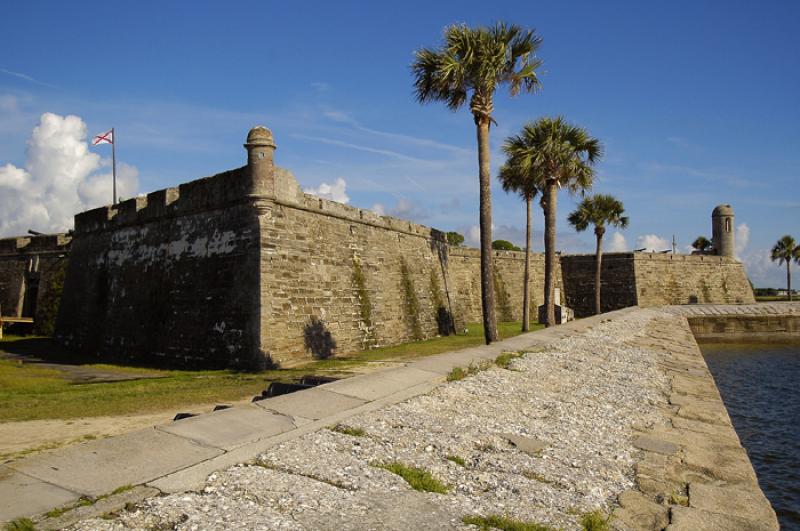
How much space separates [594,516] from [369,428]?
8.27 feet

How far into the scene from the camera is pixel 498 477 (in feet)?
16.0

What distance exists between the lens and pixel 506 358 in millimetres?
11445

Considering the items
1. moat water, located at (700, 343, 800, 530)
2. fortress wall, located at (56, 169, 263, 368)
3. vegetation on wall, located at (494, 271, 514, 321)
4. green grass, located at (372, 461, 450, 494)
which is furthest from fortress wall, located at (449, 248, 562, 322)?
green grass, located at (372, 461, 450, 494)

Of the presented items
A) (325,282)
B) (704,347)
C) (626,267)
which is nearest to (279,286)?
(325,282)

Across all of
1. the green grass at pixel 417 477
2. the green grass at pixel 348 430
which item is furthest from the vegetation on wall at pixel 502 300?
the green grass at pixel 417 477

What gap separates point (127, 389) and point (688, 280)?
3990cm

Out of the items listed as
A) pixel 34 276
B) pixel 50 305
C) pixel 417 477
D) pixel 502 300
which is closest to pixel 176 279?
pixel 417 477

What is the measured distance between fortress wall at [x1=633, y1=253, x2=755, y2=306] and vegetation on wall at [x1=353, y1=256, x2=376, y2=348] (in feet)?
86.4

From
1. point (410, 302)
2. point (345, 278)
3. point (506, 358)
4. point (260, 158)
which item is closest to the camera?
point (506, 358)

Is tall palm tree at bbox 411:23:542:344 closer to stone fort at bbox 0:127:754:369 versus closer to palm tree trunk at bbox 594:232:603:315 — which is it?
stone fort at bbox 0:127:754:369

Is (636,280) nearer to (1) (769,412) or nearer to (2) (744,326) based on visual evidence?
(2) (744,326)

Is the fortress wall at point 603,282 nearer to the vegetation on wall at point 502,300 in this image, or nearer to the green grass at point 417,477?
the vegetation on wall at point 502,300

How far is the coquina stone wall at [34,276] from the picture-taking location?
87.4 ft

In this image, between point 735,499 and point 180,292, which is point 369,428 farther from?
point 180,292
